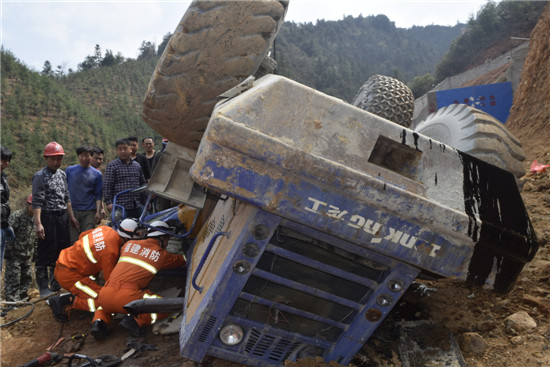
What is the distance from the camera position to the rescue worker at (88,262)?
347cm

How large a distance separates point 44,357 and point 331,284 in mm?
2253

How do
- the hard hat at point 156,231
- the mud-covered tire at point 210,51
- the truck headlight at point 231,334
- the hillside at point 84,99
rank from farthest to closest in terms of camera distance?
1. the hillside at point 84,99
2. the hard hat at point 156,231
3. the mud-covered tire at point 210,51
4. the truck headlight at point 231,334

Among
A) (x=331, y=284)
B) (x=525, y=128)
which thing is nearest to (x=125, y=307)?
(x=331, y=284)

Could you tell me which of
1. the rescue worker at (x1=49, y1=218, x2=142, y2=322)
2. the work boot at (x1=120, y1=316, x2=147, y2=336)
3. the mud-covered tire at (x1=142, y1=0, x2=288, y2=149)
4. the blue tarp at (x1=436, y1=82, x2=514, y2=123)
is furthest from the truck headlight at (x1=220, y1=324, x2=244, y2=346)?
the blue tarp at (x1=436, y1=82, x2=514, y2=123)

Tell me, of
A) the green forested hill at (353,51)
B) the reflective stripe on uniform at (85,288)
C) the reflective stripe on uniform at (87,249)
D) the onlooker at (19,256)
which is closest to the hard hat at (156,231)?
the reflective stripe on uniform at (87,249)

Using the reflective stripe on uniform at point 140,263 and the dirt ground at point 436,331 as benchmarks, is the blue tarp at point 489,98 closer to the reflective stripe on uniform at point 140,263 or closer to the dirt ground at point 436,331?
the dirt ground at point 436,331

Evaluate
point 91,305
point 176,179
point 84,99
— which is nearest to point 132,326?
point 91,305

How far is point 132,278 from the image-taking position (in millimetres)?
3143

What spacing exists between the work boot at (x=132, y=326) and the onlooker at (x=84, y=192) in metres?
2.32

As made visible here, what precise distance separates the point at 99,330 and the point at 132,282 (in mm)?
422

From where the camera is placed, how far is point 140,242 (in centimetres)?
331

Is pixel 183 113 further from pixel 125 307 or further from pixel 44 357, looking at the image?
pixel 44 357

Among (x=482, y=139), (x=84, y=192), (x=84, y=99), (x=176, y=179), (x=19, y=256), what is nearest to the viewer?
(x=482, y=139)

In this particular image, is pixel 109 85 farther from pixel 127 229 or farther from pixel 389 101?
pixel 389 101
